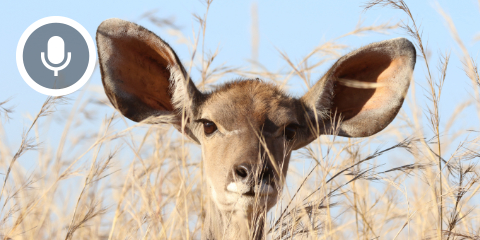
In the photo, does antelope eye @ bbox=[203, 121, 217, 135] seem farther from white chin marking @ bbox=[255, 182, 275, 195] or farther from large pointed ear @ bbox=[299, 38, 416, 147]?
white chin marking @ bbox=[255, 182, 275, 195]

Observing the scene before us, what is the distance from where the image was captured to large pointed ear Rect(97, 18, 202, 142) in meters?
4.58

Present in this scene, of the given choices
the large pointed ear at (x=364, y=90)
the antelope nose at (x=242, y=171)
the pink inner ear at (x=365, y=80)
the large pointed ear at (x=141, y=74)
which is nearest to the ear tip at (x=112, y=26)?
the large pointed ear at (x=141, y=74)

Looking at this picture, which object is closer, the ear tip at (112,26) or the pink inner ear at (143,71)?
the ear tip at (112,26)

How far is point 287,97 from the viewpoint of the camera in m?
5.21

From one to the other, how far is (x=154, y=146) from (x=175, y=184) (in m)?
1.04

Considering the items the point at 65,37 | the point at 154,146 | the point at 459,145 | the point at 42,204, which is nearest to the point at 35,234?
the point at 42,204

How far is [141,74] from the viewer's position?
5031 mm

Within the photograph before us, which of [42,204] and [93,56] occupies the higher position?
[93,56]

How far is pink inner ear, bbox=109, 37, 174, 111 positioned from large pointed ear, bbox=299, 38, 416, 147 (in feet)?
4.29

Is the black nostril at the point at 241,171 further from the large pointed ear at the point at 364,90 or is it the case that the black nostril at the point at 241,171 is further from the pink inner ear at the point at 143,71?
the pink inner ear at the point at 143,71

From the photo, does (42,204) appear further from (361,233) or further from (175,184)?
(361,233)

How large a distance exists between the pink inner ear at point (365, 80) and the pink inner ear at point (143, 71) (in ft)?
5.17

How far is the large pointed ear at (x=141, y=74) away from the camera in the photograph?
4582 millimetres

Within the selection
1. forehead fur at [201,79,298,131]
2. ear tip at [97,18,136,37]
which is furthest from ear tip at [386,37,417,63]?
ear tip at [97,18,136,37]
